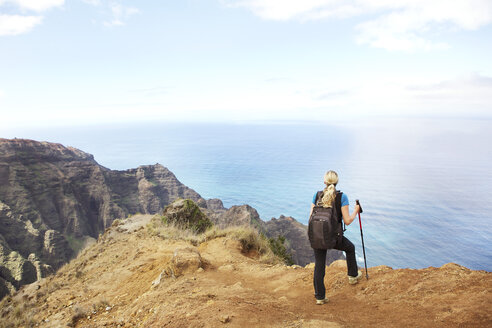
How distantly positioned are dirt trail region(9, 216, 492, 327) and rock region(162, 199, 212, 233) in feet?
13.6

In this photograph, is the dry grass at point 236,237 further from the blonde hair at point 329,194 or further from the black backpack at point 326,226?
the blonde hair at point 329,194

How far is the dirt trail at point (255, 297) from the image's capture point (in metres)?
4.39

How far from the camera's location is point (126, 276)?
9.23 metres

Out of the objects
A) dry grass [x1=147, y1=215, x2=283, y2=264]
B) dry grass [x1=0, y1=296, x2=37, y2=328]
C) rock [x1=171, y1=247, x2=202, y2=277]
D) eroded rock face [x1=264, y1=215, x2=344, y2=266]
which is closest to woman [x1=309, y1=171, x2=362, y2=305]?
rock [x1=171, y1=247, x2=202, y2=277]

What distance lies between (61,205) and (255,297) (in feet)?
302

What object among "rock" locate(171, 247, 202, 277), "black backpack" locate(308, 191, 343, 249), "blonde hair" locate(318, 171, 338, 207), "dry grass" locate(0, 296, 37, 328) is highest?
"blonde hair" locate(318, 171, 338, 207)

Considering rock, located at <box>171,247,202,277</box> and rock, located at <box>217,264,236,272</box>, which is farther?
rock, located at <box>217,264,236,272</box>

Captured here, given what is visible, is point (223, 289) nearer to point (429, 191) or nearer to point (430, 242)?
point (430, 242)

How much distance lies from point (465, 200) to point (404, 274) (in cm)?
13326

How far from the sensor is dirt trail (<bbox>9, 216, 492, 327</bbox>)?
4395 millimetres

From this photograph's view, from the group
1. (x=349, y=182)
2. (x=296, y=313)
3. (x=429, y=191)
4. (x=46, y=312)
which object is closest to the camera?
(x=296, y=313)

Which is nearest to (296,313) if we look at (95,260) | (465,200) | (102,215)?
(95,260)

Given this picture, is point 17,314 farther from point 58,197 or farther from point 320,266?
point 58,197

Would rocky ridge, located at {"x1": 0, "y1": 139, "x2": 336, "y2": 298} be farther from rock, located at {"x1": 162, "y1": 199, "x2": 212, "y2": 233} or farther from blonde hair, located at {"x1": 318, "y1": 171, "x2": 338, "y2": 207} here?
blonde hair, located at {"x1": 318, "y1": 171, "x2": 338, "y2": 207}
